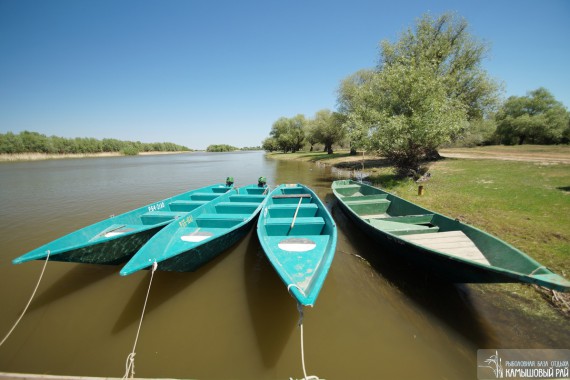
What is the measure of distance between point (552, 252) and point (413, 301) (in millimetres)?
4434

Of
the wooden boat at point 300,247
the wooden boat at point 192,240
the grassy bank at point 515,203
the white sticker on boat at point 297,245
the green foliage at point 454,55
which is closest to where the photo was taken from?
the wooden boat at point 300,247

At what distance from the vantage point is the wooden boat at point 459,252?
12.2 feet

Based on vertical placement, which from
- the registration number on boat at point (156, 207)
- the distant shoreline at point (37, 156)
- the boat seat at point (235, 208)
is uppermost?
the distant shoreline at point (37, 156)

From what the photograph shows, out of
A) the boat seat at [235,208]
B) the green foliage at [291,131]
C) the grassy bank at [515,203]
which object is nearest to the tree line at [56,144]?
the green foliage at [291,131]

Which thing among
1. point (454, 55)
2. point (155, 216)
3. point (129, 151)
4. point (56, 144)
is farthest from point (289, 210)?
point (129, 151)

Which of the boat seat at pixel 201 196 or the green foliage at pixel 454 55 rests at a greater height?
the green foliage at pixel 454 55

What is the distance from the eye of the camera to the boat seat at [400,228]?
6.57 meters

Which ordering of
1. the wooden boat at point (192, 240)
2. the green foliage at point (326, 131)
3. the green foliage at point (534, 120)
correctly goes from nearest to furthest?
the wooden boat at point (192, 240) → the green foliage at point (534, 120) → the green foliage at point (326, 131)

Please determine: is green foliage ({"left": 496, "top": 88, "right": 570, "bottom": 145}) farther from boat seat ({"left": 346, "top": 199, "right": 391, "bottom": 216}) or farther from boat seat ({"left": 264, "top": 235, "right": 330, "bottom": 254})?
boat seat ({"left": 264, "top": 235, "right": 330, "bottom": 254})

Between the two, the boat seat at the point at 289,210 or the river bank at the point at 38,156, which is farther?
the river bank at the point at 38,156

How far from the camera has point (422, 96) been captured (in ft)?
49.1

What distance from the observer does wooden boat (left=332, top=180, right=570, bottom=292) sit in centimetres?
372

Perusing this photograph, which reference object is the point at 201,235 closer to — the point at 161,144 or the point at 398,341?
the point at 398,341

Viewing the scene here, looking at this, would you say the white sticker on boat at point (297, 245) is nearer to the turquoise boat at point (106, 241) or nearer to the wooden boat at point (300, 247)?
the wooden boat at point (300, 247)
